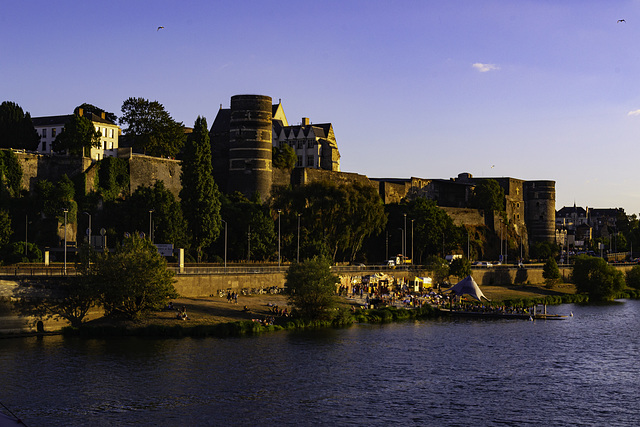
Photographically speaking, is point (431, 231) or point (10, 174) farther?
point (431, 231)

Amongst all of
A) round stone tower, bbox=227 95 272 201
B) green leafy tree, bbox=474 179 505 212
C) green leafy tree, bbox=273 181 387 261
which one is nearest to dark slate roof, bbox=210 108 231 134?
round stone tower, bbox=227 95 272 201

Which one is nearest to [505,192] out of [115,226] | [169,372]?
[115,226]

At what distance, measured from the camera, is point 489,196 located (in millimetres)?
A: 170875

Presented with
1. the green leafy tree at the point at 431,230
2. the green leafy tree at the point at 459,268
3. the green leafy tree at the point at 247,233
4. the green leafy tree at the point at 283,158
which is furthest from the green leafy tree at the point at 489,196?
the green leafy tree at the point at 247,233

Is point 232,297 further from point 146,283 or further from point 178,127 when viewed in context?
point 178,127

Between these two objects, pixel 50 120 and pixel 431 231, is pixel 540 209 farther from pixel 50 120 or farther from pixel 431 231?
pixel 50 120

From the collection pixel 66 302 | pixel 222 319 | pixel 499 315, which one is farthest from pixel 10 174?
pixel 499 315

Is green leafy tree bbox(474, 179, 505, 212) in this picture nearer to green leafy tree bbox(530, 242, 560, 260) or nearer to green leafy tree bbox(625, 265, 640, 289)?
green leafy tree bbox(530, 242, 560, 260)

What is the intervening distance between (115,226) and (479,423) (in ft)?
219

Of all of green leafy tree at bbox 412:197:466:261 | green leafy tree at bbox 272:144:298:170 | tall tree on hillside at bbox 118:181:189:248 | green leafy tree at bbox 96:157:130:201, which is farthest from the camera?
green leafy tree at bbox 412:197:466:261

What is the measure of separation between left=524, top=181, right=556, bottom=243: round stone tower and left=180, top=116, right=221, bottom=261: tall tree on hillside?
11780cm

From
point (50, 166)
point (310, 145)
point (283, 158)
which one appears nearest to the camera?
point (50, 166)

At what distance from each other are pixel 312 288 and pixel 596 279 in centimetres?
6336

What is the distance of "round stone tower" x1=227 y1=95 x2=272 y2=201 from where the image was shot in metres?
118
